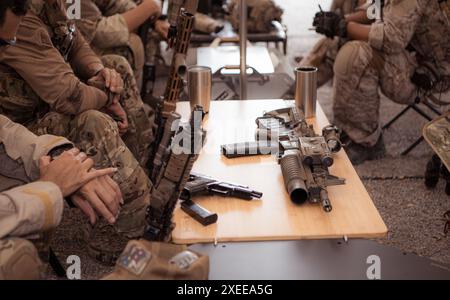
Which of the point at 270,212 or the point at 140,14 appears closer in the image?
the point at 270,212

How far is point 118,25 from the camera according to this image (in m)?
3.31

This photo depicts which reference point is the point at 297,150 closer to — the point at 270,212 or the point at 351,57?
the point at 270,212

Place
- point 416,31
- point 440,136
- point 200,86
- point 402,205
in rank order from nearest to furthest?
point 440,136 < point 200,86 < point 402,205 < point 416,31

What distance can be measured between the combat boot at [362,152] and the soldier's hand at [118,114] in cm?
129

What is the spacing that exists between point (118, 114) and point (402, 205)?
132 centimetres

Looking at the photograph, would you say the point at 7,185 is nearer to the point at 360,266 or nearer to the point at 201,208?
the point at 201,208

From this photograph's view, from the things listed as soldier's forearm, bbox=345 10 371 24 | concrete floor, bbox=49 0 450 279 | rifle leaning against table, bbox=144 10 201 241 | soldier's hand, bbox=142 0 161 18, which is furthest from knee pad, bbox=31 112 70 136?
soldier's forearm, bbox=345 10 371 24

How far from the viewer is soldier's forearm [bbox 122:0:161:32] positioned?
11.7ft

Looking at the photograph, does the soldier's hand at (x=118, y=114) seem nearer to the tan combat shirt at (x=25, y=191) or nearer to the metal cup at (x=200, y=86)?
the metal cup at (x=200, y=86)

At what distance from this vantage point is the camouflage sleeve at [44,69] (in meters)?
2.18

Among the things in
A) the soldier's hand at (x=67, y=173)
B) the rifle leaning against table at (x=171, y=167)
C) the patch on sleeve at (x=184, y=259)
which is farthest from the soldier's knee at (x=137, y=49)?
the patch on sleeve at (x=184, y=259)

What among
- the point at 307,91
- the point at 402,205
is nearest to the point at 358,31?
the point at 307,91

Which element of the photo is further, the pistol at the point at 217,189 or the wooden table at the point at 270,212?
the pistol at the point at 217,189
